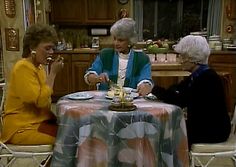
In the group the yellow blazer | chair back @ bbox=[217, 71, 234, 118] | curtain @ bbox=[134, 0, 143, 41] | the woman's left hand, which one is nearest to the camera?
the yellow blazer

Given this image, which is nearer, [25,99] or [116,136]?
[116,136]

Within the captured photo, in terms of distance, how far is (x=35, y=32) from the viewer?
2.15 metres

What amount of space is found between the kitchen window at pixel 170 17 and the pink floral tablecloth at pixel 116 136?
3887mm

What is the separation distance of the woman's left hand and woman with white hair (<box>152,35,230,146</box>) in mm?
164

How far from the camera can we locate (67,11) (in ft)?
17.4

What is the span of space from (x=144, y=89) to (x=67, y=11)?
11.0 ft

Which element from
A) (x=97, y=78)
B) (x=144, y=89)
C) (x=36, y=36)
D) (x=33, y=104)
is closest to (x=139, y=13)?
(x=97, y=78)

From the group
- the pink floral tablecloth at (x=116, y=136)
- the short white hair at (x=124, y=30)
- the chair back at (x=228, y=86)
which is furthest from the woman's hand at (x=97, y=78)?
the chair back at (x=228, y=86)

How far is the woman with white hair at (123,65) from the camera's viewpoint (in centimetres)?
260

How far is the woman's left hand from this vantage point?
7.73ft

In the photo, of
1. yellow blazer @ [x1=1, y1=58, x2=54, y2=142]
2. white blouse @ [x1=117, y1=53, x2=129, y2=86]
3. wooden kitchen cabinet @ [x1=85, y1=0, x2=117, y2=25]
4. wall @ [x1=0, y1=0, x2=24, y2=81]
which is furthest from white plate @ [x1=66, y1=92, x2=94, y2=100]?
wooden kitchen cabinet @ [x1=85, y1=0, x2=117, y2=25]

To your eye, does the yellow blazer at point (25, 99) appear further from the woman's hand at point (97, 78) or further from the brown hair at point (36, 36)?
the woman's hand at point (97, 78)

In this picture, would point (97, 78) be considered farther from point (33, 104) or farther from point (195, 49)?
point (195, 49)

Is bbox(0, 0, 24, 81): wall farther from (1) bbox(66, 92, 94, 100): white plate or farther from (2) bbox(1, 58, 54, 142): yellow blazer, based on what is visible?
(1) bbox(66, 92, 94, 100): white plate
